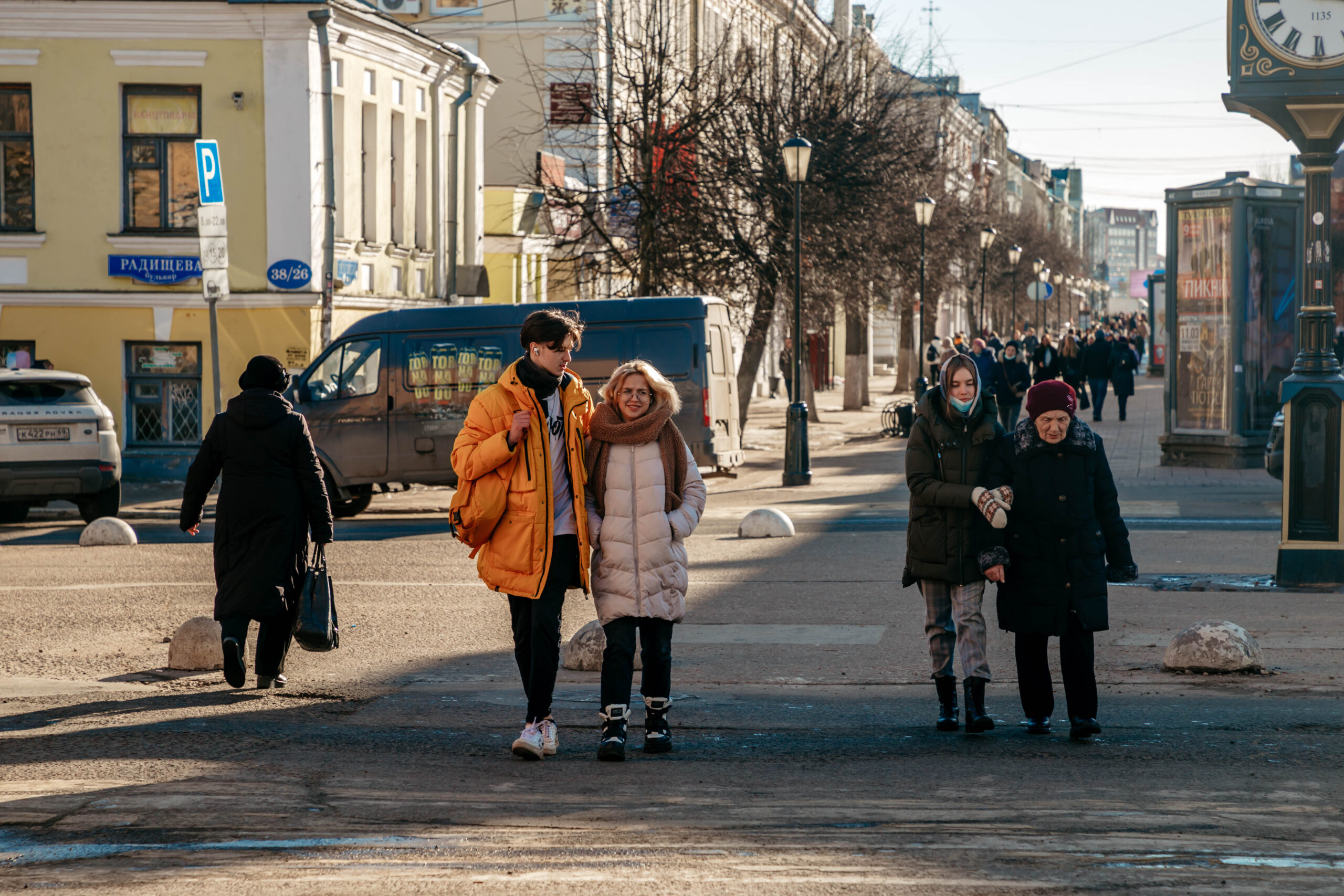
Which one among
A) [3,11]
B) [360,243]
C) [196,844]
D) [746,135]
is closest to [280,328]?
[360,243]

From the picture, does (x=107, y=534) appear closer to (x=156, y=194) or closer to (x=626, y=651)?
(x=156, y=194)

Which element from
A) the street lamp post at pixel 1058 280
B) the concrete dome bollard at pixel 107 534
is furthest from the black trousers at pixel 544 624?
the street lamp post at pixel 1058 280

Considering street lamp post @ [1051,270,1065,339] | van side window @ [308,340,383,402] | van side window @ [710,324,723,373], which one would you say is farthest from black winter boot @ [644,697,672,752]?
street lamp post @ [1051,270,1065,339]

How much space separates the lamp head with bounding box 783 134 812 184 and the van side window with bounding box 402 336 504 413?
5743 mm

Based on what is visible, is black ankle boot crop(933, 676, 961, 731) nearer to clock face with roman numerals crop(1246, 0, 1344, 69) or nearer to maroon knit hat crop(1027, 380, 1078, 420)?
maroon knit hat crop(1027, 380, 1078, 420)

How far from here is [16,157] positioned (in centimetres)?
2239

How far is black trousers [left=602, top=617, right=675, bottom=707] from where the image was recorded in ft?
20.9

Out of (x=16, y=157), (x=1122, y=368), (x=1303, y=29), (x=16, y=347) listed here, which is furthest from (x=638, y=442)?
(x=1122, y=368)

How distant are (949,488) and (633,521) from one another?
→ 1.41 metres

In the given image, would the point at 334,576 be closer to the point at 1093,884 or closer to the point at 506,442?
the point at 506,442

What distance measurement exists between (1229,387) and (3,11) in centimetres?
1758

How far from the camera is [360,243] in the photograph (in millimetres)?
23906

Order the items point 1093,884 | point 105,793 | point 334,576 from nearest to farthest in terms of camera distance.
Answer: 1. point 1093,884
2. point 105,793
3. point 334,576

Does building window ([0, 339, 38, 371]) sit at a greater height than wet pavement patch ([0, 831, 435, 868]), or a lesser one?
greater
